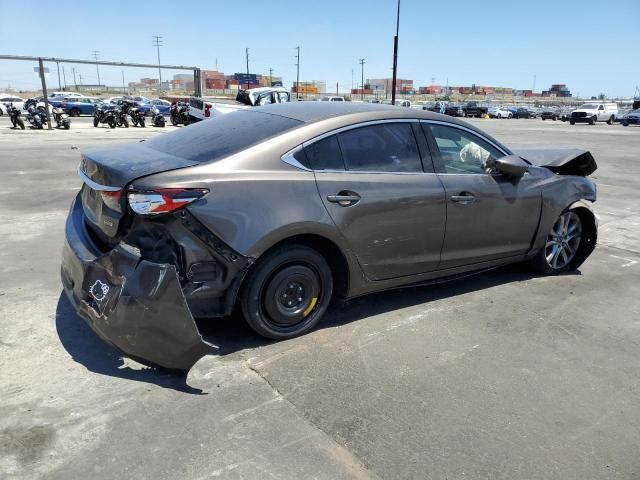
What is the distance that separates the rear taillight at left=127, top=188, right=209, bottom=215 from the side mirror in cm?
266

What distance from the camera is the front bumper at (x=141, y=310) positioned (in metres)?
2.81

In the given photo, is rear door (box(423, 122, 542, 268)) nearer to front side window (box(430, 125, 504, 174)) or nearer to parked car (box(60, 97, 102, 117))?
Answer: front side window (box(430, 125, 504, 174))

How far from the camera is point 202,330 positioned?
3676 mm

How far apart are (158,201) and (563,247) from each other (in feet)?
13.3

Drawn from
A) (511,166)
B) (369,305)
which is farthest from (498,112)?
(369,305)

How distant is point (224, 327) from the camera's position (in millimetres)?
3742

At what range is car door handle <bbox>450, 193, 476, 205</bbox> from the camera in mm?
4039

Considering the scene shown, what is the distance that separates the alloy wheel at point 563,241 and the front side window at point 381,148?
1916mm

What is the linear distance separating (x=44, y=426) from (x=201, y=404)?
776 mm

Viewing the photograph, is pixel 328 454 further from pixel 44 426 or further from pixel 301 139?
pixel 301 139

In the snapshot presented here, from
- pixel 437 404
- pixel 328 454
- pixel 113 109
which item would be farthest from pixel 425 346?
pixel 113 109

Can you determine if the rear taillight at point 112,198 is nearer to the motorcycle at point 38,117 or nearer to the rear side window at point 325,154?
the rear side window at point 325,154

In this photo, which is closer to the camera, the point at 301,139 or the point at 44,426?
the point at 44,426

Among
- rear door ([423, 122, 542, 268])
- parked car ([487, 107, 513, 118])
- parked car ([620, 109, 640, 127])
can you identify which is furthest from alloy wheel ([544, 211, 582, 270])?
parked car ([487, 107, 513, 118])
